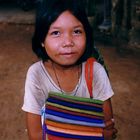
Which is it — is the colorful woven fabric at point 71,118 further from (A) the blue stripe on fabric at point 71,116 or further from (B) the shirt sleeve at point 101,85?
(B) the shirt sleeve at point 101,85

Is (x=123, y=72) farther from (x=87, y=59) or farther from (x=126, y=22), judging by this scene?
(x=87, y=59)

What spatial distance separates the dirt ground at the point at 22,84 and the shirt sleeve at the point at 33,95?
6.40ft

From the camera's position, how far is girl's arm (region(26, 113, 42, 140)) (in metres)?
1.96

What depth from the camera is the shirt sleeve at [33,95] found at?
75.8 inches

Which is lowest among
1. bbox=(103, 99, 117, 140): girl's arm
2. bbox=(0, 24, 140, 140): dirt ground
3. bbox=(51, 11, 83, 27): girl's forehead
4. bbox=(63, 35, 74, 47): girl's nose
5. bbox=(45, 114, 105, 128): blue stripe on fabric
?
bbox=(0, 24, 140, 140): dirt ground

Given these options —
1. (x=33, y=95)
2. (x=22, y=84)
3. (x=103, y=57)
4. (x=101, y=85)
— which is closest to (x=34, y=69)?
(x=33, y=95)

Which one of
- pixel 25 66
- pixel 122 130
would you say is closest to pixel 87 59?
pixel 122 130

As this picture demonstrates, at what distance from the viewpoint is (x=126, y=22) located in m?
6.72

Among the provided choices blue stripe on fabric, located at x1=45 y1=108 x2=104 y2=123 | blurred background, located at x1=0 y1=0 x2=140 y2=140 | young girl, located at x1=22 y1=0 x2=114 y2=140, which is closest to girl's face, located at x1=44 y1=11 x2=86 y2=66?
young girl, located at x1=22 y1=0 x2=114 y2=140

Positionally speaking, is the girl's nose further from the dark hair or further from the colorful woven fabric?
the colorful woven fabric

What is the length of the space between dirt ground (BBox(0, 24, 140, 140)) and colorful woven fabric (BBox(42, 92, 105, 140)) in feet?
6.72

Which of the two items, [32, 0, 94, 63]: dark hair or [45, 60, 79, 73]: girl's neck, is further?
[45, 60, 79, 73]: girl's neck

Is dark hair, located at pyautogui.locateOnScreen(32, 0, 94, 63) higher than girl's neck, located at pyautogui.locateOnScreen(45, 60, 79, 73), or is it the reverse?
dark hair, located at pyautogui.locateOnScreen(32, 0, 94, 63)

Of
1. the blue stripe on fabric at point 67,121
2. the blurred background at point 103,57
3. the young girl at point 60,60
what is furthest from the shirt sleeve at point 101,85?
the blurred background at point 103,57
